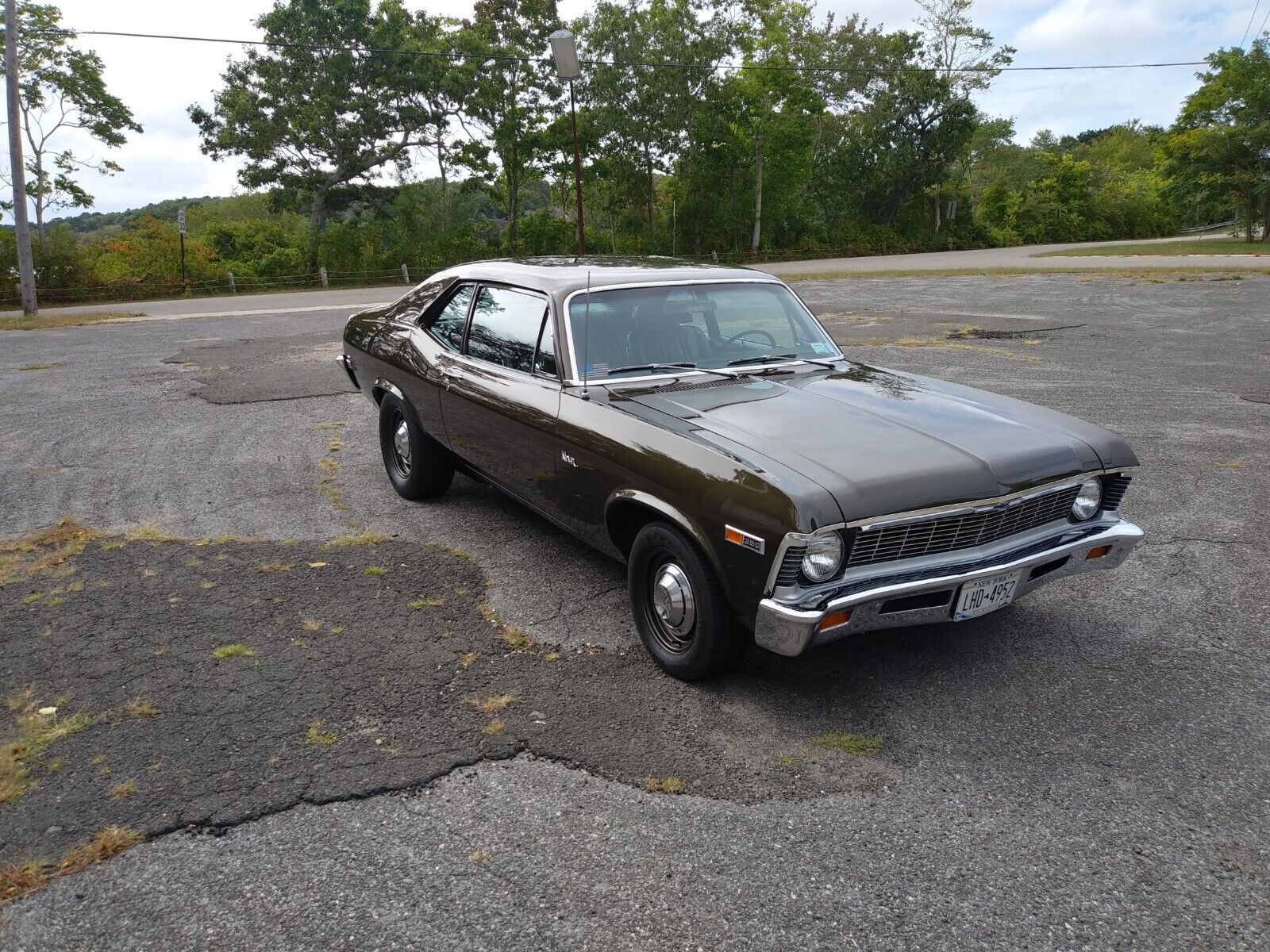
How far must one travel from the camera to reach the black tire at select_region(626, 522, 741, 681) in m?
3.20

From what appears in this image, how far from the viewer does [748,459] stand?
308 cm

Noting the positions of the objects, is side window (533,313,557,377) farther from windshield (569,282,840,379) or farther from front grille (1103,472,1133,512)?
front grille (1103,472,1133,512)

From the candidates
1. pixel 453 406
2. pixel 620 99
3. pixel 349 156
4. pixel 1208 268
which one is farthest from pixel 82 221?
pixel 453 406

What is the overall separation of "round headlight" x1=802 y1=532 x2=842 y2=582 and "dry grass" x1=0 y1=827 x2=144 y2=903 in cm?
216

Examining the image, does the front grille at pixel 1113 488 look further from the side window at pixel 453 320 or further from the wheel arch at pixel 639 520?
the side window at pixel 453 320

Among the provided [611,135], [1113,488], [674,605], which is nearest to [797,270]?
[611,135]

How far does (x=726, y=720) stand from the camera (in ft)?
10.5

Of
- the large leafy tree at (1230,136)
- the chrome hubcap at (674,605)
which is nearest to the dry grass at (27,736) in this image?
the chrome hubcap at (674,605)

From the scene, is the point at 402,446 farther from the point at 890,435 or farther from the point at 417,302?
the point at 890,435

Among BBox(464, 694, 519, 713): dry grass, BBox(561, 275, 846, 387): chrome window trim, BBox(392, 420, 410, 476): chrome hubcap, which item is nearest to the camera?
BBox(464, 694, 519, 713): dry grass

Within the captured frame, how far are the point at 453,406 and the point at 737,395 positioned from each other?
1.81 m

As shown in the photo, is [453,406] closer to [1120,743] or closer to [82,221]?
[1120,743]

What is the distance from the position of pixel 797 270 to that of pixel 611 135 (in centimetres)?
1266

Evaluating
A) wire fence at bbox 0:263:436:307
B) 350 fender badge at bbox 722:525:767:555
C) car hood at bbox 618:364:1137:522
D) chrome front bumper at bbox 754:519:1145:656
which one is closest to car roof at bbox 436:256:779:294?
car hood at bbox 618:364:1137:522
